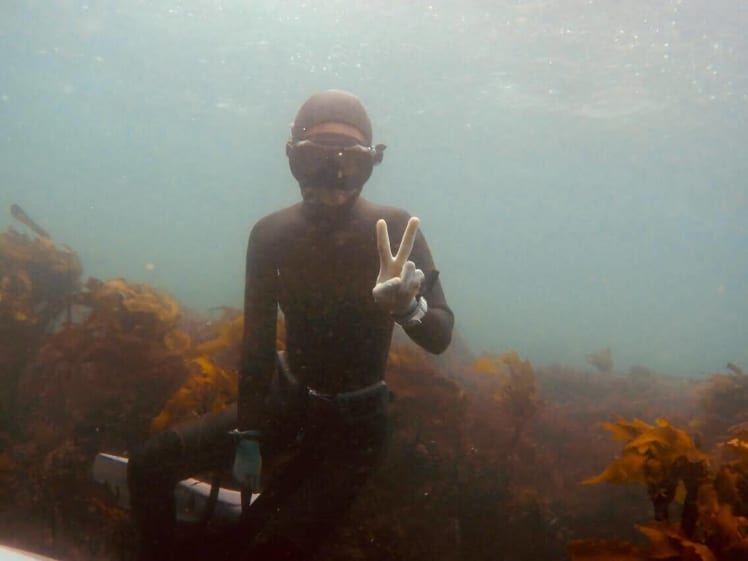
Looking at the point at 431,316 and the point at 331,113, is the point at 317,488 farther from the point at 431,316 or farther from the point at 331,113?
the point at 331,113

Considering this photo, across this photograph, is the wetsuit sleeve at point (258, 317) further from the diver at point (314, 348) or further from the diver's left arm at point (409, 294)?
the diver's left arm at point (409, 294)

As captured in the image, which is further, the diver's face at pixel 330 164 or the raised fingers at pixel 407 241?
the diver's face at pixel 330 164

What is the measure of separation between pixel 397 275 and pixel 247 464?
176 centimetres

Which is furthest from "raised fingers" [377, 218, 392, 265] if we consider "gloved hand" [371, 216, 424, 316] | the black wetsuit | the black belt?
the black belt

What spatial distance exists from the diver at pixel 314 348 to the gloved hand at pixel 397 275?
14.8 inches

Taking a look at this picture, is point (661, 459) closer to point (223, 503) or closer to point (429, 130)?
point (223, 503)

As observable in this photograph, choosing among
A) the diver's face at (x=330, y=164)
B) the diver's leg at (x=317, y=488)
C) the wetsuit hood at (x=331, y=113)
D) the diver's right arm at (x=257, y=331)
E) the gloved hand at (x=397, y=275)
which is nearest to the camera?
the gloved hand at (x=397, y=275)

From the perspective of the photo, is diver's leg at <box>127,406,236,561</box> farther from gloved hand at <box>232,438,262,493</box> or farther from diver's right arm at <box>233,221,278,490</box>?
diver's right arm at <box>233,221,278,490</box>

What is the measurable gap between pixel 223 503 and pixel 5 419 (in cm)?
324

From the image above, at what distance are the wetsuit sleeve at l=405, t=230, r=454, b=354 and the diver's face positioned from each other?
2.07 feet

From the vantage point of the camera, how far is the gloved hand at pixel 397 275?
2.42 metres

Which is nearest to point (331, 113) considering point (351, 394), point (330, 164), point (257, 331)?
point (330, 164)

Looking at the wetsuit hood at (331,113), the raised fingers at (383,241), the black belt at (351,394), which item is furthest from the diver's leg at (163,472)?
the wetsuit hood at (331,113)

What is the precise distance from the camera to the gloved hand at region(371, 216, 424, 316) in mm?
2418
